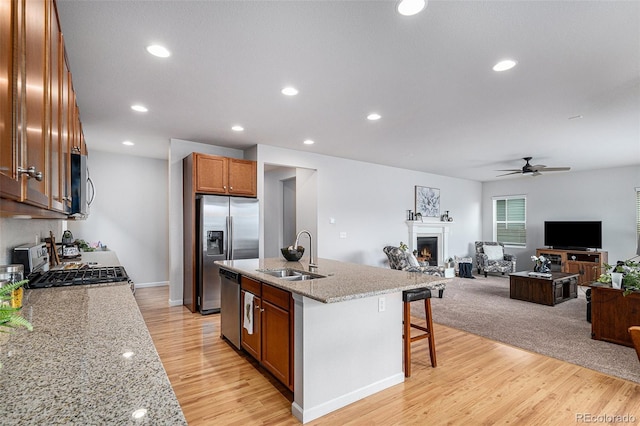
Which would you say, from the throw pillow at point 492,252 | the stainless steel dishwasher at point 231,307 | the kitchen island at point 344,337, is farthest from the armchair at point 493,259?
the stainless steel dishwasher at point 231,307

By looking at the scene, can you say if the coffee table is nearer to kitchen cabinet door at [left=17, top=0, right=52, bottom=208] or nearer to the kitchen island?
the kitchen island

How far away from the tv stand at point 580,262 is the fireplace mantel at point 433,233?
86.6 inches

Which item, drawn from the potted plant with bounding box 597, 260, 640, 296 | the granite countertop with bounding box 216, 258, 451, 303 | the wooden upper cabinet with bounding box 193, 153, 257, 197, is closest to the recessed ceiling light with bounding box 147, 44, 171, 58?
the granite countertop with bounding box 216, 258, 451, 303

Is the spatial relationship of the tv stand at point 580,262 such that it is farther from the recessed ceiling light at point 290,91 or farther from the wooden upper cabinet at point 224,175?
the recessed ceiling light at point 290,91

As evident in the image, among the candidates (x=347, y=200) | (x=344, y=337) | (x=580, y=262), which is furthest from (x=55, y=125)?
(x=580, y=262)

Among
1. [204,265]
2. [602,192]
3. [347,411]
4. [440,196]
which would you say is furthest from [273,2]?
[602,192]

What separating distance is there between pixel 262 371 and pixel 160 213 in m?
4.86

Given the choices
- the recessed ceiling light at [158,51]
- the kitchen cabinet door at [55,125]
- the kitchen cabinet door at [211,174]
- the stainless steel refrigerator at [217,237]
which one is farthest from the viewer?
the kitchen cabinet door at [211,174]

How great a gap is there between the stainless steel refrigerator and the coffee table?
458 cm

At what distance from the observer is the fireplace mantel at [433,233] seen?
7.80m

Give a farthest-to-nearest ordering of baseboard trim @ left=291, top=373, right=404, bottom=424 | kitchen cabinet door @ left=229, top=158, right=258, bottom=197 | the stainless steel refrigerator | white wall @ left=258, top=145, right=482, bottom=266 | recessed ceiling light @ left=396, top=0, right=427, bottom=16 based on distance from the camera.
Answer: white wall @ left=258, top=145, right=482, bottom=266 < kitchen cabinet door @ left=229, top=158, right=258, bottom=197 < the stainless steel refrigerator < baseboard trim @ left=291, top=373, right=404, bottom=424 < recessed ceiling light @ left=396, top=0, right=427, bottom=16

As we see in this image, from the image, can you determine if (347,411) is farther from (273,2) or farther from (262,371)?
(273,2)

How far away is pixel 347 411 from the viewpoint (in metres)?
2.31

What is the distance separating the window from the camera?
877 cm
